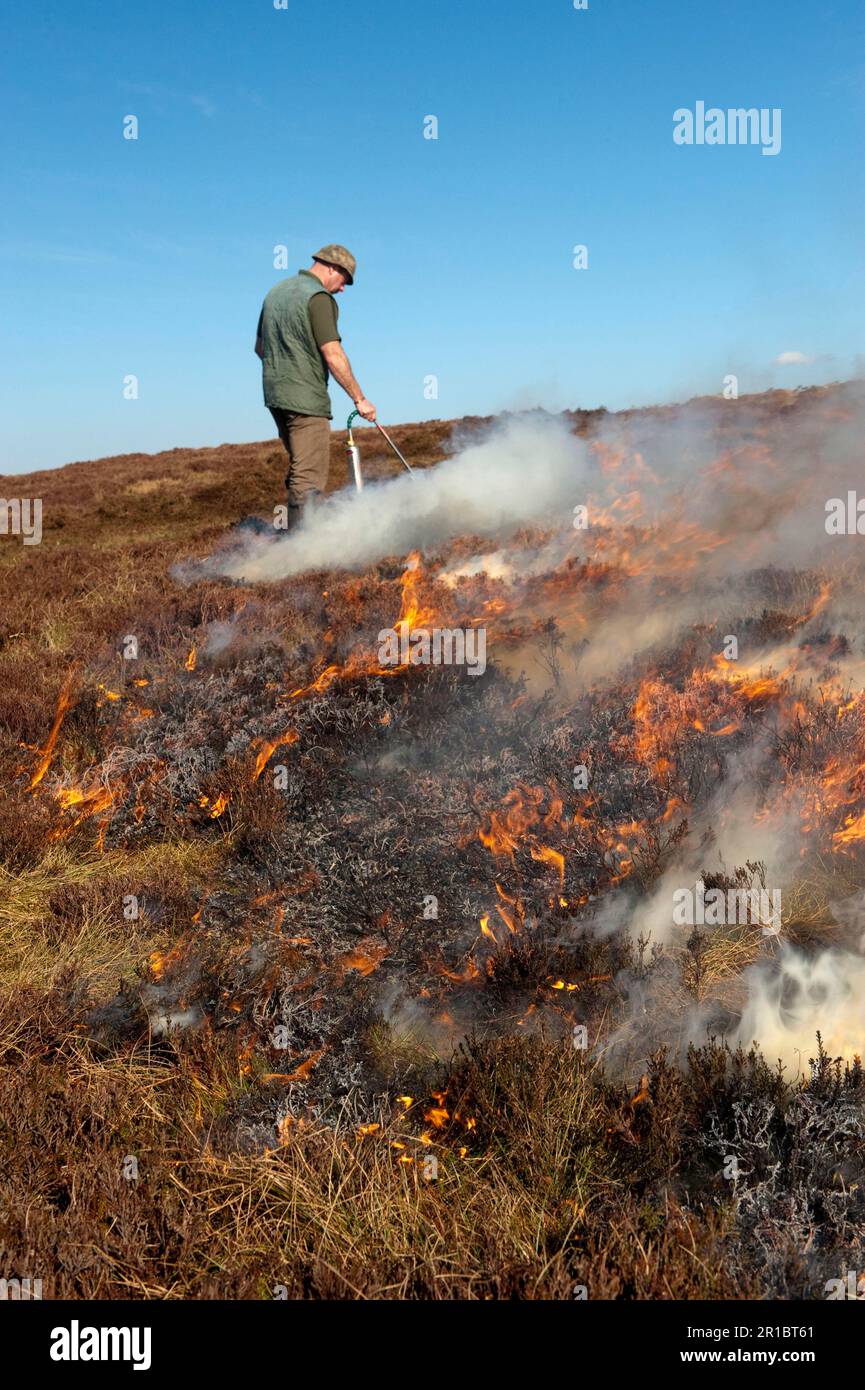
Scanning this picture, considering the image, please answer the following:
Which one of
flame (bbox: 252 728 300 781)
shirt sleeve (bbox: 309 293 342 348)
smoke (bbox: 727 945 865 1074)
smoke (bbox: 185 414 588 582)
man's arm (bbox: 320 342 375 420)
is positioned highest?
shirt sleeve (bbox: 309 293 342 348)

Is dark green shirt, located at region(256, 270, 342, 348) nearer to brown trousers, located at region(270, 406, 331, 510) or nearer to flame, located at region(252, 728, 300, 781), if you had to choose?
brown trousers, located at region(270, 406, 331, 510)

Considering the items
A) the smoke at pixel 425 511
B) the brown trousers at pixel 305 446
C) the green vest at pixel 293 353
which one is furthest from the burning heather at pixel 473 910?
the green vest at pixel 293 353

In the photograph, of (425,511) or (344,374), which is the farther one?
(425,511)

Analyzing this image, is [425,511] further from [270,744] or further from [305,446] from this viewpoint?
[270,744]

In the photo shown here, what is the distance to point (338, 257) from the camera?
8.09m

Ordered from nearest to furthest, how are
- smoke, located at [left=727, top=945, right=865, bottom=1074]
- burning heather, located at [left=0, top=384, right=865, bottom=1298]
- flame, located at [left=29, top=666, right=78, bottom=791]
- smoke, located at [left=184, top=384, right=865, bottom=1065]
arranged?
burning heather, located at [left=0, top=384, right=865, bottom=1298] < smoke, located at [left=727, top=945, right=865, bottom=1074] < smoke, located at [left=184, top=384, right=865, bottom=1065] < flame, located at [left=29, top=666, right=78, bottom=791]

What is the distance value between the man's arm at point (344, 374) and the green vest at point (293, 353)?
0.62ft

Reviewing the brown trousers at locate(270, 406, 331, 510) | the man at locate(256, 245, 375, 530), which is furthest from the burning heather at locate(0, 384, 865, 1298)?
the man at locate(256, 245, 375, 530)

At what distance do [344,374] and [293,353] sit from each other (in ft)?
1.94

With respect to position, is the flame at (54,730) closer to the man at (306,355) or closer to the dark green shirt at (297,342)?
the man at (306,355)

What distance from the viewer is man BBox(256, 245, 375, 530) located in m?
8.18

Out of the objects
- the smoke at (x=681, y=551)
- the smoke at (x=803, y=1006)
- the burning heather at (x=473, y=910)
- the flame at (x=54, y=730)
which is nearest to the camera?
the burning heather at (x=473, y=910)

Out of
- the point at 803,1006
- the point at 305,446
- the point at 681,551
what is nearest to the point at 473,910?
the point at 803,1006

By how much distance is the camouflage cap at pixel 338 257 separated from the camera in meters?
8.09
